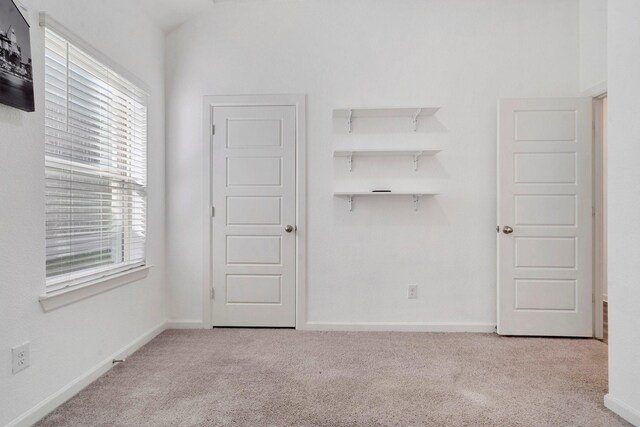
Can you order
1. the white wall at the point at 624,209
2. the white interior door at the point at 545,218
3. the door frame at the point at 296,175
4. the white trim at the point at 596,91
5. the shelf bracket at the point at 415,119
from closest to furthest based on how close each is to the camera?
the white wall at the point at 624,209, the white trim at the point at 596,91, the white interior door at the point at 545,218, the shelf bracket at the point at 415,119, the door frame at the point at 296,175

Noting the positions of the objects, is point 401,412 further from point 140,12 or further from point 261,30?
point 140,12

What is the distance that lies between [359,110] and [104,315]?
246 cm

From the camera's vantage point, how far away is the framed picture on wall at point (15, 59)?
65.7 inches

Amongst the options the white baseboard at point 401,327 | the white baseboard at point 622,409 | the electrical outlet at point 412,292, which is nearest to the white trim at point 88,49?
the white baseboard at point 401,327

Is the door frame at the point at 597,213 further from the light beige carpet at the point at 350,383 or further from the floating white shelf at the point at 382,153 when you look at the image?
the floating white shelf at the point at 382,153

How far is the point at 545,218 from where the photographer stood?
10.5 feet

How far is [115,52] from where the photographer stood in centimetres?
267

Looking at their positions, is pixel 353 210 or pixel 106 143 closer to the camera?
pixel 106 143

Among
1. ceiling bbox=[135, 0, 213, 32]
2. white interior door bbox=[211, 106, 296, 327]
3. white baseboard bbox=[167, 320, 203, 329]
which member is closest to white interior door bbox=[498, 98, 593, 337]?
white interior door bbox=[211, 106, 296, 327]

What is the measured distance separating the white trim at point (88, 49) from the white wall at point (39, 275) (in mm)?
42

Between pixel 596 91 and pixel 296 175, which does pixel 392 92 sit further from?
pixel 596 91

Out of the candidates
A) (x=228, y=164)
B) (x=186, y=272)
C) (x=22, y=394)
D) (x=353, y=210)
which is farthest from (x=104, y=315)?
(x=353, y=210)

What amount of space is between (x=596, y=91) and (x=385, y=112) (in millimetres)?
1696

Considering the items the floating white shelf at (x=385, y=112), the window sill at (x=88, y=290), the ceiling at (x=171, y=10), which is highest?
the ceiling at (x=171, y=10)
